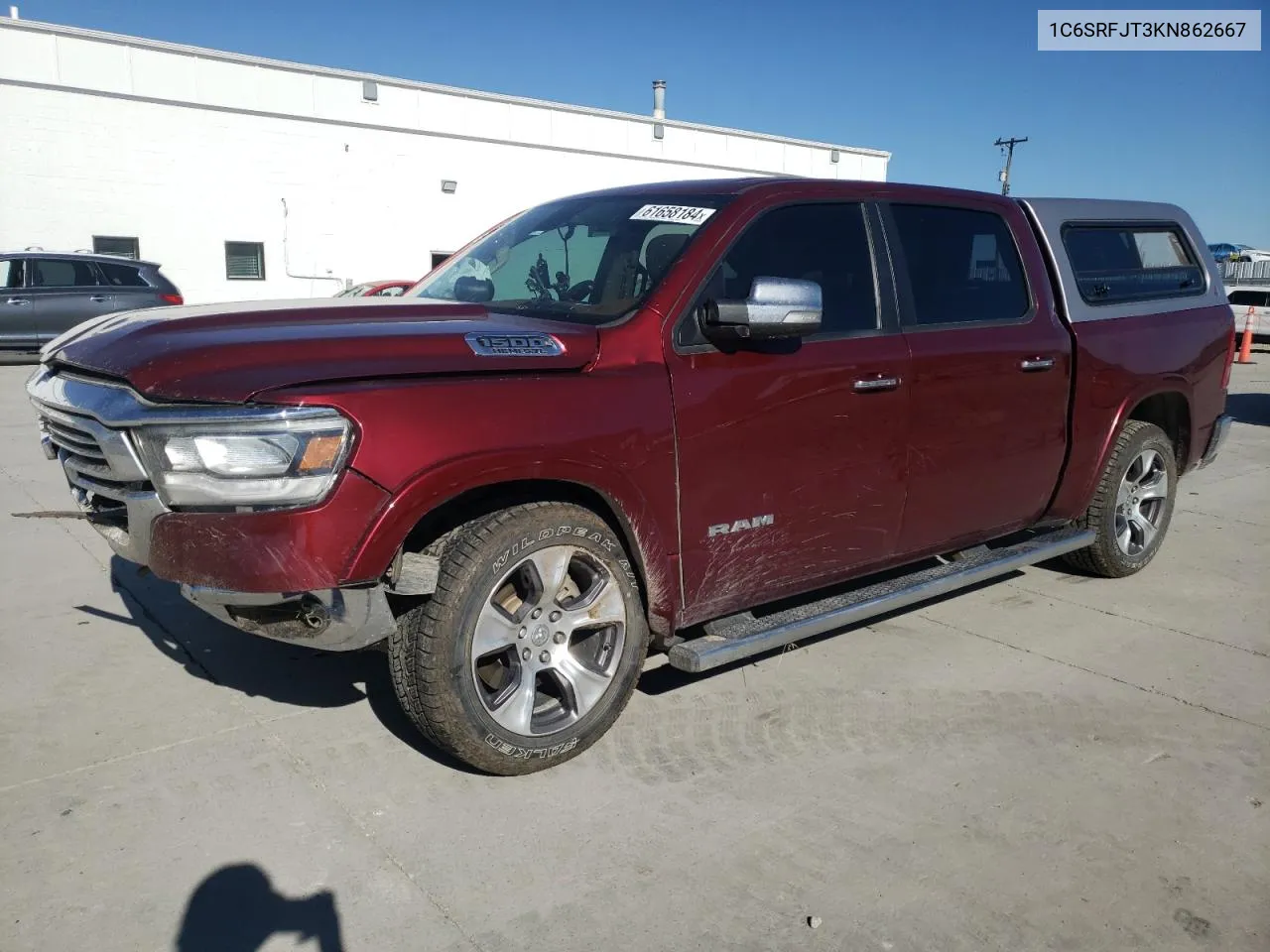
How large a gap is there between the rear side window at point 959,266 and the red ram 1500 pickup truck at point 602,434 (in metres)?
0.02

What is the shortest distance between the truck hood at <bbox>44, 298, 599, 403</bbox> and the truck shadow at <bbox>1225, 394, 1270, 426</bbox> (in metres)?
10.6

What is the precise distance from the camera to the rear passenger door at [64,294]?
15211mm

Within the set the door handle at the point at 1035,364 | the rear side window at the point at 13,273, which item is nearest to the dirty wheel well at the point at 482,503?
the door handle at the point at 1035,364

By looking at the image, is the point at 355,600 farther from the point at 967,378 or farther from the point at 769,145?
the point at 769,145

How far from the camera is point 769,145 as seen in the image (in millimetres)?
29781

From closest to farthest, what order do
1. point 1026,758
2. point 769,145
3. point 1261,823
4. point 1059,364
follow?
point 1261,823 → point 1026,758 → point 1059,364 → point 769,145

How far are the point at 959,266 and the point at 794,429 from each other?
139 centimetres

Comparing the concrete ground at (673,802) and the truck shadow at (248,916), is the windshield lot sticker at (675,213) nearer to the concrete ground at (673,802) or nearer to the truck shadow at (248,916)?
the concrete ground at (673,802)

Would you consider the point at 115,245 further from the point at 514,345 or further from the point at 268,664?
the point at 514,345

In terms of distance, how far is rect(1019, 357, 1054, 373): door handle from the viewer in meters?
4.61

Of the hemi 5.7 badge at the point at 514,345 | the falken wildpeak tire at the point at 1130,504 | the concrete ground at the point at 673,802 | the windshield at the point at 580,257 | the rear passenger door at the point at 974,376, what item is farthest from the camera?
the falken wildpeak tire at the point at 1130,504

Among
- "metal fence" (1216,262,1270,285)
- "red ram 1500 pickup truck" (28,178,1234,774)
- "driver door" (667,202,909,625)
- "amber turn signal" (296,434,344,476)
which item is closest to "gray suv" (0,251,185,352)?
"red ram 1500 pickup truck" (28,178,1234,774)

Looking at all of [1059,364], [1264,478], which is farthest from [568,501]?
[1264,478]

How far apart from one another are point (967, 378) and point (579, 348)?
6.12 feet
